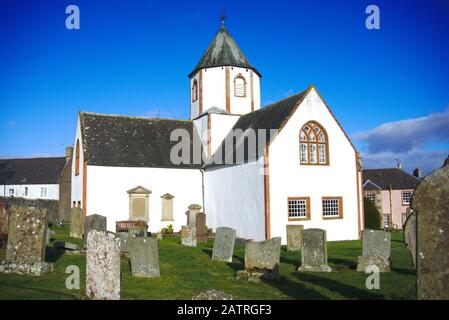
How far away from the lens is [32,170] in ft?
234

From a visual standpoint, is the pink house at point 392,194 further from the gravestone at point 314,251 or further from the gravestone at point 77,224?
the gravestone at point 314,251

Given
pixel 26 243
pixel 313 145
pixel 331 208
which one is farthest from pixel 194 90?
pixel 26 243

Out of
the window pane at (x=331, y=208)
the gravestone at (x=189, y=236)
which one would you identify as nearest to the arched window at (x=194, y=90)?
the window pane at (x=331, y=208)

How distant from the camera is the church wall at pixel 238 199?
26406mm

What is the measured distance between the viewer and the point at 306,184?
27281 millimetres

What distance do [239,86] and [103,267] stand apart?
87.6ft

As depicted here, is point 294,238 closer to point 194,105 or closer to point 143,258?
point 143,258

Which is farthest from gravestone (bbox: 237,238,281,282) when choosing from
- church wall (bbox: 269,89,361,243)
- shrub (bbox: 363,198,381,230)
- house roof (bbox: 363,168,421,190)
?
house roof (bbox: 363,168,421,190)

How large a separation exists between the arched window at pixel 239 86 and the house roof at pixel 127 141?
501cm

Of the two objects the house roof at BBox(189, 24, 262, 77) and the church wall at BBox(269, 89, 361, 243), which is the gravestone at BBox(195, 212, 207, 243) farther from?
the house roof at BBox(189, 24, 262, 77)

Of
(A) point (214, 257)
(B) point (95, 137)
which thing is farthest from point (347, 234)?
(B) point (95, 137)

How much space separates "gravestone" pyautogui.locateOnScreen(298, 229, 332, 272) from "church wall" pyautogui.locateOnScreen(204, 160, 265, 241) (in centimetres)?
1010

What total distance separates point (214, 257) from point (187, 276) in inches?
174
